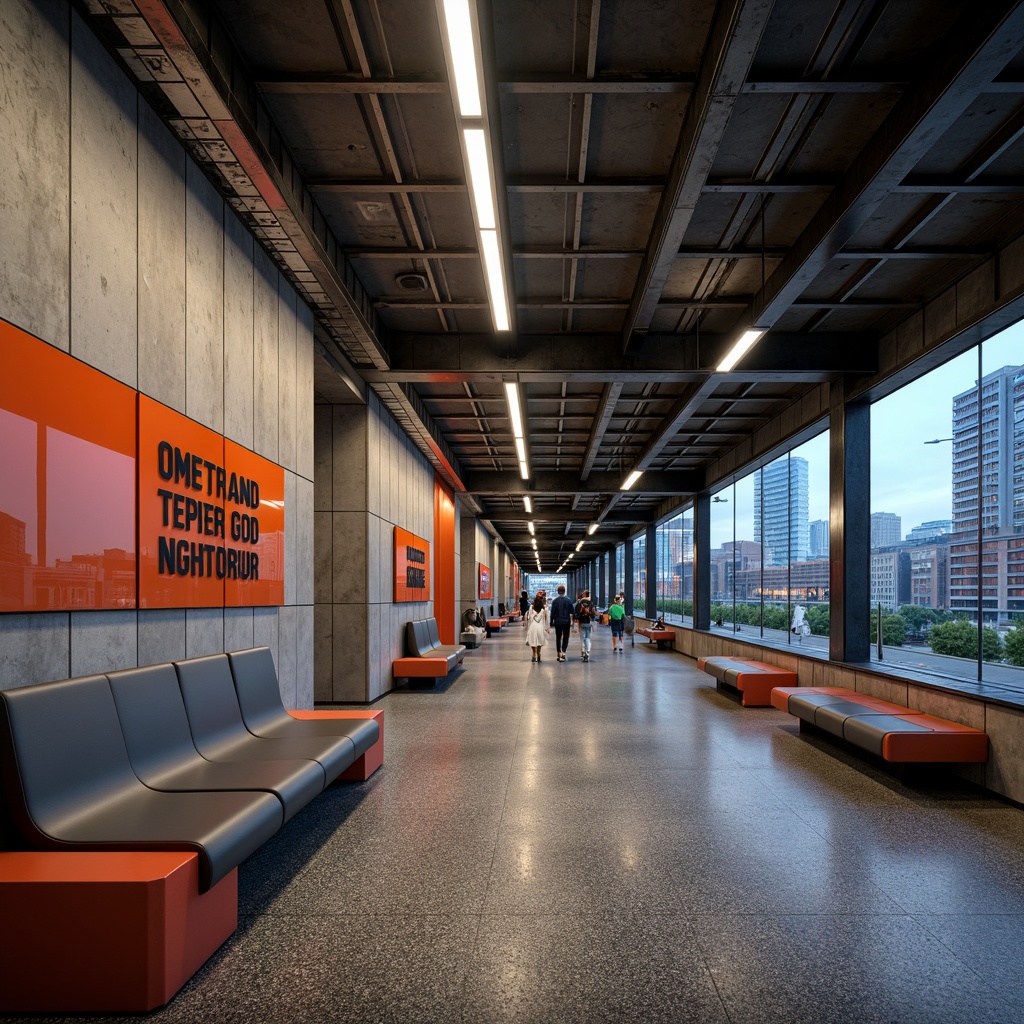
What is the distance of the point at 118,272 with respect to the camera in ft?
11.5

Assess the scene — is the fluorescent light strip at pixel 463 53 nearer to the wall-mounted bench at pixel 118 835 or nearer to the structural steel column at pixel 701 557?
Result: the wall-mounted bench at pixel 118 835

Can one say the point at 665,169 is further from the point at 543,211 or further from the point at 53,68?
the point at 53,68

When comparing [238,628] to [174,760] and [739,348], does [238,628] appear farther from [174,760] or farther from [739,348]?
[739,348]

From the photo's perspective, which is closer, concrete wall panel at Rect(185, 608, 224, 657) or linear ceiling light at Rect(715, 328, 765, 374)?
concrete wall panel at Rect(185, 608, 224, 657)

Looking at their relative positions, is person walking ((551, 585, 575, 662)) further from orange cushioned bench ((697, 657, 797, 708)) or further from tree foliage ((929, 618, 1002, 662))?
tree foliage ((929, 618, 1002, 662))

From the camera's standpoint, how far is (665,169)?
16.9ft

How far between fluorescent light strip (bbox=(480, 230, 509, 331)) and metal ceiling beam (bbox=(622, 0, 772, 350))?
126 centimetres

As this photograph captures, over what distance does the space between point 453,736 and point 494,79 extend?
5458mm

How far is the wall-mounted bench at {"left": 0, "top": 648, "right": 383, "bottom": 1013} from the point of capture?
2336mm

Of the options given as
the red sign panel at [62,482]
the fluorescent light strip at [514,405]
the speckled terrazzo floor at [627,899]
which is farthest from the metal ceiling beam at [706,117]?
the speckled terrazzo floor at [627,899]

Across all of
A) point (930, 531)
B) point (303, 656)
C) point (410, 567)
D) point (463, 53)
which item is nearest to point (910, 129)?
point (463, 53)

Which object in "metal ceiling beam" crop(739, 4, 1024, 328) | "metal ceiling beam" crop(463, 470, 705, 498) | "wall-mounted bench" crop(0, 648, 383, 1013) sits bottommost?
"wall-mounted bench" crop(0, 648, 383, 1013)

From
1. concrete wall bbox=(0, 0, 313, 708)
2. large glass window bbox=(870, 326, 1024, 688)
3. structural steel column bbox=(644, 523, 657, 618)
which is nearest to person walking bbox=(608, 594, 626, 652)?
structural steel column bbox=(644, 523, 657, 618)

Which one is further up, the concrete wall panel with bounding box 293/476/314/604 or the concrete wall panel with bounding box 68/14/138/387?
the concrete wall panel with bounding box 68/14/138/387
